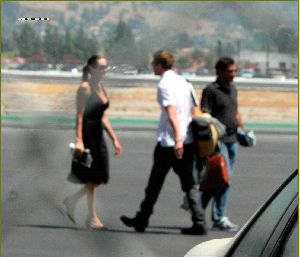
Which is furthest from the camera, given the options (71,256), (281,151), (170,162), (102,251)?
(281,151)

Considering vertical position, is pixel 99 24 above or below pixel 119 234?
above

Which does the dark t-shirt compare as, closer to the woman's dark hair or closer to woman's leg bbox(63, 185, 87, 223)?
woman's leg bbox(63, 185, 87, 223)

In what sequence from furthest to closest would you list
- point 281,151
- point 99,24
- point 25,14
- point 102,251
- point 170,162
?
point 281,151, point 170,162, point 102,251, point 25,14, point 99,24

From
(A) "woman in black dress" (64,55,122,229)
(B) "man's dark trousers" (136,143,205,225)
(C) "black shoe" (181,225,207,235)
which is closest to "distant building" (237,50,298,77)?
(A) "woman in black dress" (64,55,122,229)

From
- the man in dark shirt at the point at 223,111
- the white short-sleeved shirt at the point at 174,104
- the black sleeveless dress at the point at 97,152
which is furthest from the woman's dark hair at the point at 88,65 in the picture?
the man in dark shirt at the point at 223,111

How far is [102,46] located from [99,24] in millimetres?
81

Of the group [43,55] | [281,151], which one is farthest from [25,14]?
[281,151]

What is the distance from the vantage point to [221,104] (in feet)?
29.9

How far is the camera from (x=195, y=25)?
144 inches

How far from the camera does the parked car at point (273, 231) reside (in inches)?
113

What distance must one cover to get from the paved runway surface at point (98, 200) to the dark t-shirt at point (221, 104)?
91 cm

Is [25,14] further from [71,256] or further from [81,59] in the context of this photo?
[71,256]

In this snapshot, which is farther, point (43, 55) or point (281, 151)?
point (281, 151)

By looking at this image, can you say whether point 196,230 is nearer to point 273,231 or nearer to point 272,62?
point 272,62
